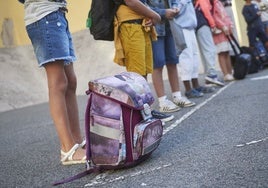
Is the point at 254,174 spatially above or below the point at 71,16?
below

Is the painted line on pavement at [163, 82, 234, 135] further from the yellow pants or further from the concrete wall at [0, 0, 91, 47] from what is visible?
the concrete wall at [0, 0, 91, 47]

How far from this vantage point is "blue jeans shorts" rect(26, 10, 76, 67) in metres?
3.06

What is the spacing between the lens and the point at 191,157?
290 centimetres

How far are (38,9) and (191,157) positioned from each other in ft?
4.73

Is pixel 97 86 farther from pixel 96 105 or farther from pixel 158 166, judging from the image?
pixel 158 166

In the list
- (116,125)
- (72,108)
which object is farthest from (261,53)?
(116,125)

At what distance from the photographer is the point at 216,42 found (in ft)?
25.3

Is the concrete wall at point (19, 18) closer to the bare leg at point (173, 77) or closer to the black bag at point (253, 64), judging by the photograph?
the black bag at point (253, 64)

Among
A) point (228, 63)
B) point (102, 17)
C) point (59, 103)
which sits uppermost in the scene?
point (102, 17)

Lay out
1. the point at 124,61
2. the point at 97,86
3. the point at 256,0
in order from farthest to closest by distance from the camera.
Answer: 1. the point at 256,0
2. the point at 124,61
3. the point at 97,86

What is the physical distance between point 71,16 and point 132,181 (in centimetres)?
1172

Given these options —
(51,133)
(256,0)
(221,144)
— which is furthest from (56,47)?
(256,0)

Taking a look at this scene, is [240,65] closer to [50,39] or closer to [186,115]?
[186,115]

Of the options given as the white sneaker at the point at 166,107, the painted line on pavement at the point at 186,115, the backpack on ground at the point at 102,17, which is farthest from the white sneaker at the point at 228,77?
the backpack on ground at the point at 102,17
